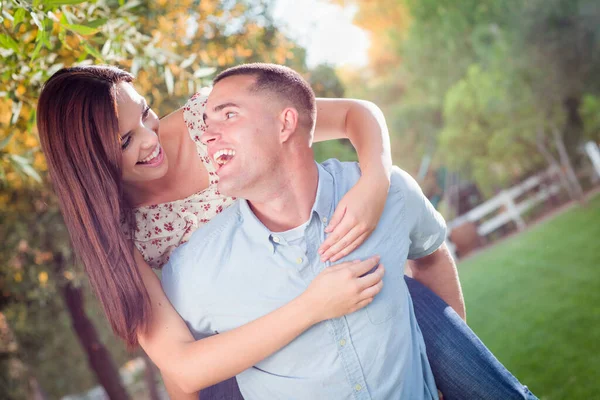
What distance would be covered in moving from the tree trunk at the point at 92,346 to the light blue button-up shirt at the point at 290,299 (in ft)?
21.4

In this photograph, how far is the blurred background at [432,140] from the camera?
3033 millimetres

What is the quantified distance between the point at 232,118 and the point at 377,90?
16478 mm

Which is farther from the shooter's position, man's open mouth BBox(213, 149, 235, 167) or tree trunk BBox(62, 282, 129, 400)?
tree trunk BBox(62, 282, 129, 400)

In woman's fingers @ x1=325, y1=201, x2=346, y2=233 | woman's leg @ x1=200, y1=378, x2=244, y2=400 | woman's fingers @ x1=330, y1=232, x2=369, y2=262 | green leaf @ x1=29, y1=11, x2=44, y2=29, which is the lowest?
woman's leg @ x1=200, y1=378, x2=244, y2=400

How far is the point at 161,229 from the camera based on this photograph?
2.32 metres

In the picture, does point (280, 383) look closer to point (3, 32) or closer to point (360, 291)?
point (360, 291)

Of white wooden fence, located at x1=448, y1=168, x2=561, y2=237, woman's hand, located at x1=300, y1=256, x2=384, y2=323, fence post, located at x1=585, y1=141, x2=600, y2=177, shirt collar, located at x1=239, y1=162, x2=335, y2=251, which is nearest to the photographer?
woman's hand, located at x1=300, y1=256, x2=384, y2=323

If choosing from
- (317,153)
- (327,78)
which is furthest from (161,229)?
(327,78)

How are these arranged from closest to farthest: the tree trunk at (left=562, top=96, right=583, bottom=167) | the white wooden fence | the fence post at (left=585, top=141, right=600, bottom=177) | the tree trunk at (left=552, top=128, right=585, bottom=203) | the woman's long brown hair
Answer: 1. the woman's long brown hair
2. the tree trunk at (left=552, top=128, right=585, bottom=203)
3. the fence post at (left=585, top=141, right=600, bottom=177)
4. the tree trunk at (left=562, top=96, right=583, bottom=167)
5. the white wooden fence

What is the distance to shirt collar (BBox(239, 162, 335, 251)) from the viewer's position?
6.58ft

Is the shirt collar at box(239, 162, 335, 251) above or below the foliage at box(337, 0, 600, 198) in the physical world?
above

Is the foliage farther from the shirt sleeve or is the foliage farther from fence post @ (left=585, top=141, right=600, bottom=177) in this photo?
the shirt sleeve

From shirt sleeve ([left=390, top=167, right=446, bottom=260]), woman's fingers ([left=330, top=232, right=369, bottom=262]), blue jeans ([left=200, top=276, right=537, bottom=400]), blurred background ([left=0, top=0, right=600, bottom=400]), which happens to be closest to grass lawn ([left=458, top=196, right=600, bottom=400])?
blurred background ([left=0, top=0, right=600, bottom=400])

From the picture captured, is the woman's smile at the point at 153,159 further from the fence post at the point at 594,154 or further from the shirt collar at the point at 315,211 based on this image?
the fence post at the point at 594,154
